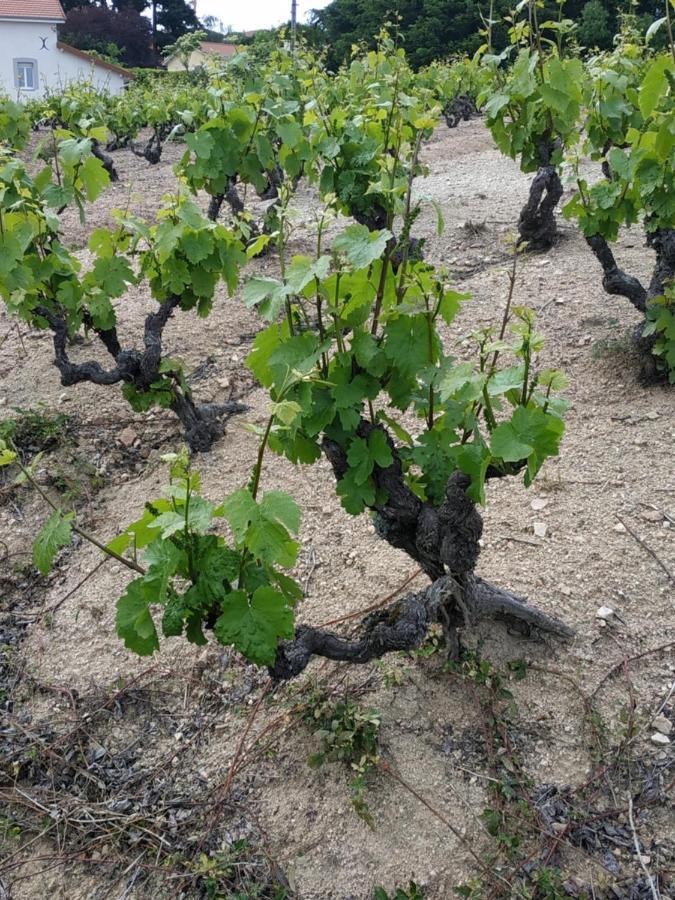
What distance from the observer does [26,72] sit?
1357 inches

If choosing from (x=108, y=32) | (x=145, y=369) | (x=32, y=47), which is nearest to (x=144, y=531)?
(x=145, y=369)

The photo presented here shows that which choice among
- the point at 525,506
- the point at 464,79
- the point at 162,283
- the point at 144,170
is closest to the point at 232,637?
the point at 525,506

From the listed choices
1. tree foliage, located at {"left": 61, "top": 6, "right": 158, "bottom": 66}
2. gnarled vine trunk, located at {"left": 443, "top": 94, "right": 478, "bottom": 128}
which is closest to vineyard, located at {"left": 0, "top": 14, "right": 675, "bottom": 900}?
gnarled vine trunk, located at {"left": 443, "top": 94, "right": 478, "bottom": 128}

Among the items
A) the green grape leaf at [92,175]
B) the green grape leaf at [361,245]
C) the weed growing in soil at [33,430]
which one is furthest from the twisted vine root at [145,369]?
the green grape leaf at [361,245]

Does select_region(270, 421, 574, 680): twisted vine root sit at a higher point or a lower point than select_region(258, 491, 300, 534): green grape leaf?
lower

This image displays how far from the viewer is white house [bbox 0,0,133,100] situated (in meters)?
33.6

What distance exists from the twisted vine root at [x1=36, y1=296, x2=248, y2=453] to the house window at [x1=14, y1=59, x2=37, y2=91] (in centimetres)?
3697

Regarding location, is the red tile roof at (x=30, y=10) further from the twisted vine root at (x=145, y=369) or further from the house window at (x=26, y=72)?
A: the twisted vine root at (x=145, y=369)

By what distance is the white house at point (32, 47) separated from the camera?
3362 cm

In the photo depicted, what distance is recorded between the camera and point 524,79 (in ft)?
14.6

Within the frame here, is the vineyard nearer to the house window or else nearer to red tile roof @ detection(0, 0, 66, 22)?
the house window

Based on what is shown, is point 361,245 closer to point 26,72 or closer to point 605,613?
point 605,613

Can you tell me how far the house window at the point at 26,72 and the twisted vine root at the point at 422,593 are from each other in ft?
128

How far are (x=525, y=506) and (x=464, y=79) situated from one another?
1454 centimetres
